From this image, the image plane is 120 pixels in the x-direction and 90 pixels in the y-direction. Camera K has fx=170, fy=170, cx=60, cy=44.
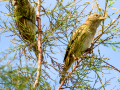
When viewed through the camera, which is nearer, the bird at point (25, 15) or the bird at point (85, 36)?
the bird at point (25, 15)

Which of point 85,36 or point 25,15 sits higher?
point 25,15

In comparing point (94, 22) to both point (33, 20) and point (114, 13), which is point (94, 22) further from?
point (33, 20)

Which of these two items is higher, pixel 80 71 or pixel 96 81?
pixel 80 71

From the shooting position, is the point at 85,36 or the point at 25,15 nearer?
the point at 25,15

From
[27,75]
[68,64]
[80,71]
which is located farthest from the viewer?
[68,64]

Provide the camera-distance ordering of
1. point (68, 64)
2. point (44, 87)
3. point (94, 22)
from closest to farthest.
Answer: point (44, 87)
point (68, 64)
point (94, 22)

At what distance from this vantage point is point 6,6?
1.98 meters

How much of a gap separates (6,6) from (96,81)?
1.34 metres

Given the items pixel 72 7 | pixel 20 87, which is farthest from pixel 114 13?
pixel 20 87

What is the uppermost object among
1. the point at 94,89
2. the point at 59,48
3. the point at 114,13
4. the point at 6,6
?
the point at 6,6

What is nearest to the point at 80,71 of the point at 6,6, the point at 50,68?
the point at 50,68

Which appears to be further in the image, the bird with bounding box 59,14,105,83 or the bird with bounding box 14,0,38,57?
the bird with bounding box 59,14,105,83

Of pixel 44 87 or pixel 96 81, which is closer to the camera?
pixel 44 87

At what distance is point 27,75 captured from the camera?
55.5 inches
